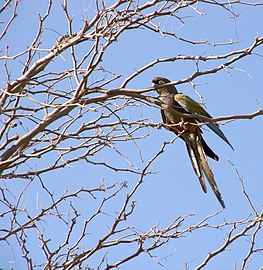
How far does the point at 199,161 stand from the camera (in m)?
4.19

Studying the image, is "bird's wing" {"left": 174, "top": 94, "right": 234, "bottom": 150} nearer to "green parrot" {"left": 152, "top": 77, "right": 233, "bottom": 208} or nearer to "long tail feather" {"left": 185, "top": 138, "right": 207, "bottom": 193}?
"green parrot" {"left": 152, "top": 77, "right": 233, "bottom": 208}

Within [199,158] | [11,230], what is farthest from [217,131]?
[11,230]

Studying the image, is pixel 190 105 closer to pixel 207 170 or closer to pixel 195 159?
pixel 195 159

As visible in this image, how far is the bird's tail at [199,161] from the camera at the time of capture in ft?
13.0

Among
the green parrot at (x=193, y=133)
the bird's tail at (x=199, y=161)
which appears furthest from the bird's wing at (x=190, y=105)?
the bird's tail at (x=199, y=161)

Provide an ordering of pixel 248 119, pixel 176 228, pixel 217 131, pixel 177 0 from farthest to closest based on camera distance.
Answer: pixel 217 131 < pixel 176 228 < pixel 177 0 < pixel 248 119

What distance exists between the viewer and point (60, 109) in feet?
8.73

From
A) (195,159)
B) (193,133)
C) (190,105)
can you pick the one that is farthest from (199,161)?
(190,105)

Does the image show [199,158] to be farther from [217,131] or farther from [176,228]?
[176,228]

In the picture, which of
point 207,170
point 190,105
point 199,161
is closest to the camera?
point 207,170

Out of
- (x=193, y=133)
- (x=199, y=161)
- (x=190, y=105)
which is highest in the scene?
(x=190, y=105)

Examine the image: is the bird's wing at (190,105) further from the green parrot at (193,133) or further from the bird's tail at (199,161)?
the bird's tail at (199,161)

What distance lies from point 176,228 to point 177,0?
1282 mm

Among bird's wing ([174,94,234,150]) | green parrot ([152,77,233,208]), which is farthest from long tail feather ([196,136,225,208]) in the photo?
bird's wing ([174,94,234,150])
